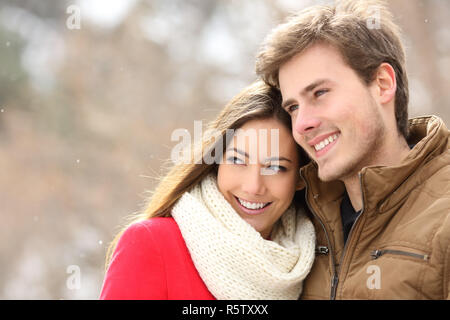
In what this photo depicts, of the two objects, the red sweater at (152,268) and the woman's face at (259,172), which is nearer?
the red sweater at (152,268)

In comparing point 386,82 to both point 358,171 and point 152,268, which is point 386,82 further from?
point 152,268

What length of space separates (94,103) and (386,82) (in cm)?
771

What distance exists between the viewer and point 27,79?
10.0 metres

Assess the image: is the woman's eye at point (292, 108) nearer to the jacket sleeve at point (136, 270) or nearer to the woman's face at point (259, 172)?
the woman's face at point (259, 172)

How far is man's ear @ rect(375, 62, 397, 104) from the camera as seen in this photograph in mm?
2170

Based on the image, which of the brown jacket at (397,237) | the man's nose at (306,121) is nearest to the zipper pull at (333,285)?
the brown jacket at (397,237)

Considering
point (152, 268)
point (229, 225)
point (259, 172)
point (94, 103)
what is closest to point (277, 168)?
point (259, 172)

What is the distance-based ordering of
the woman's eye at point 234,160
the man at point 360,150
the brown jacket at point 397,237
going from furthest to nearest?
the woman's eye at point 234,160
the man at point 360,150
the brown jacket at point 397,237

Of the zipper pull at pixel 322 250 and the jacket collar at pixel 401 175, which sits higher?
the jacket collar at pixel 401 175

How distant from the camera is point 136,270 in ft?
6.42

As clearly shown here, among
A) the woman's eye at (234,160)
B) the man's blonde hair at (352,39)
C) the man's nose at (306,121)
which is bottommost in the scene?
the woman's eye at (234,160)

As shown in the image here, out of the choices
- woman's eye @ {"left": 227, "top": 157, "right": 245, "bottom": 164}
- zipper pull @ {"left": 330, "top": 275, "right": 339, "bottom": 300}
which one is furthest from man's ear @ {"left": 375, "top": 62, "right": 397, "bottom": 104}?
zipper pull @ {"left": 330, "top": 275, "right": 339, "bottom": 300}

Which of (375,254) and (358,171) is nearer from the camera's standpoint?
(375,254)

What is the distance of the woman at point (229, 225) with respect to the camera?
2.02 meters
